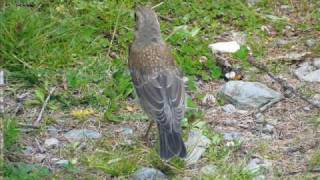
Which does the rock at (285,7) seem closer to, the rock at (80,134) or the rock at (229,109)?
the rock at (229,109)

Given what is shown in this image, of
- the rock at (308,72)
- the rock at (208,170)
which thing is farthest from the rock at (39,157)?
the rock at (308,72)

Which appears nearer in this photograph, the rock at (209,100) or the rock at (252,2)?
the rock at (209,100)

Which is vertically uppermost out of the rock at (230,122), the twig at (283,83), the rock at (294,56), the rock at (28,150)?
the rock at (294,56)

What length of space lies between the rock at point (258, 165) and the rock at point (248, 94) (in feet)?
3.31

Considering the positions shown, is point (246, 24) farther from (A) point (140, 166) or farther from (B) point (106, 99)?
(A) point (140, 166)

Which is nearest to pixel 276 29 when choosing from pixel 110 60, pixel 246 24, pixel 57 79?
pixel 246 24

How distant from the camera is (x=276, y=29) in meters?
9.30

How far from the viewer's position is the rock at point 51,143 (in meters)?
6.96

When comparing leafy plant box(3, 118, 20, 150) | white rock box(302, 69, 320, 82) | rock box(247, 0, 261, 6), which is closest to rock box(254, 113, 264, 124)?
white rock box(302, 69, 320, 82)

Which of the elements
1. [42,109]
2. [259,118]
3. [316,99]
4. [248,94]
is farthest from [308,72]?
[42,109]

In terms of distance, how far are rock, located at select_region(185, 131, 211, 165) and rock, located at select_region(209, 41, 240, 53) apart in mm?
1747

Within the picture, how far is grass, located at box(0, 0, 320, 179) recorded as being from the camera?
6648mm

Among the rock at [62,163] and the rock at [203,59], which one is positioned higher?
the rock at [203,59]

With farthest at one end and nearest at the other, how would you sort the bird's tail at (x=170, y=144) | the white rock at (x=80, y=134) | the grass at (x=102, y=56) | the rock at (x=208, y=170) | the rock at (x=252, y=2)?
the rock at (x=252, y=2) → the white rock at (x=80, y=134) → the grass at (x=102, y=56) → the rock at (x=208, y=170) → the bird's tail at (x=170, y=144)
